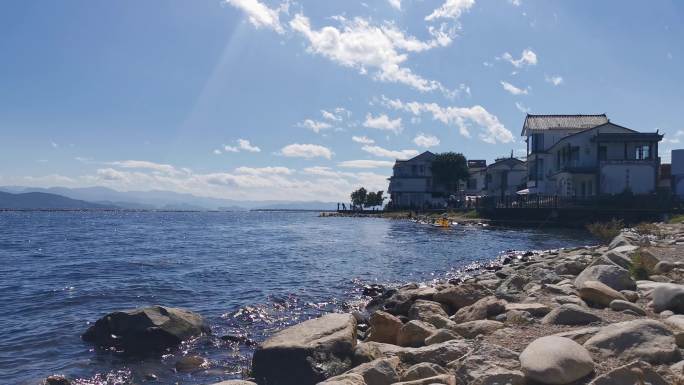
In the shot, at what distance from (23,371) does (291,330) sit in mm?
4914

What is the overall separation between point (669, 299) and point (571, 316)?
1.82m

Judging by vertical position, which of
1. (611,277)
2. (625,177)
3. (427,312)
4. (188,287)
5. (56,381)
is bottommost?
(56,381)

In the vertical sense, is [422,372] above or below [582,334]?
below

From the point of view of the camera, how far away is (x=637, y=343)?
5.88 meters

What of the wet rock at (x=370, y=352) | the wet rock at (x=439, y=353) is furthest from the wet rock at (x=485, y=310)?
the wet rock at (x=439, y=353)

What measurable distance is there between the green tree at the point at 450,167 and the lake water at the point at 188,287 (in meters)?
49.4

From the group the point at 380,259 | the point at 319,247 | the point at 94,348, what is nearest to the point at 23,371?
the point at 94,348

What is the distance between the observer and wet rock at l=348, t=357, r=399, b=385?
21.1 ft

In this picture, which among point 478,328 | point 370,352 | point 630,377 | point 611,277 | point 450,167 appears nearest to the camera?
point 630,377

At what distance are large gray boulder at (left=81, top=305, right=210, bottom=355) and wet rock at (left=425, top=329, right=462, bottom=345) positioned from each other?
540 centimetres

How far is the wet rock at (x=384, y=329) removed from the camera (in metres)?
9.23

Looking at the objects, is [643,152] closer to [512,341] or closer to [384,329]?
[384,329]

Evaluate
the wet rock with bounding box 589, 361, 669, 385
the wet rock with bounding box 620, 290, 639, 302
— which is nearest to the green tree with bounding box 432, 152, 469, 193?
the wet rock with bounding box 620, 290, 639, 302

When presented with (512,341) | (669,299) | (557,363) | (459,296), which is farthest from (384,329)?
(669,299)
